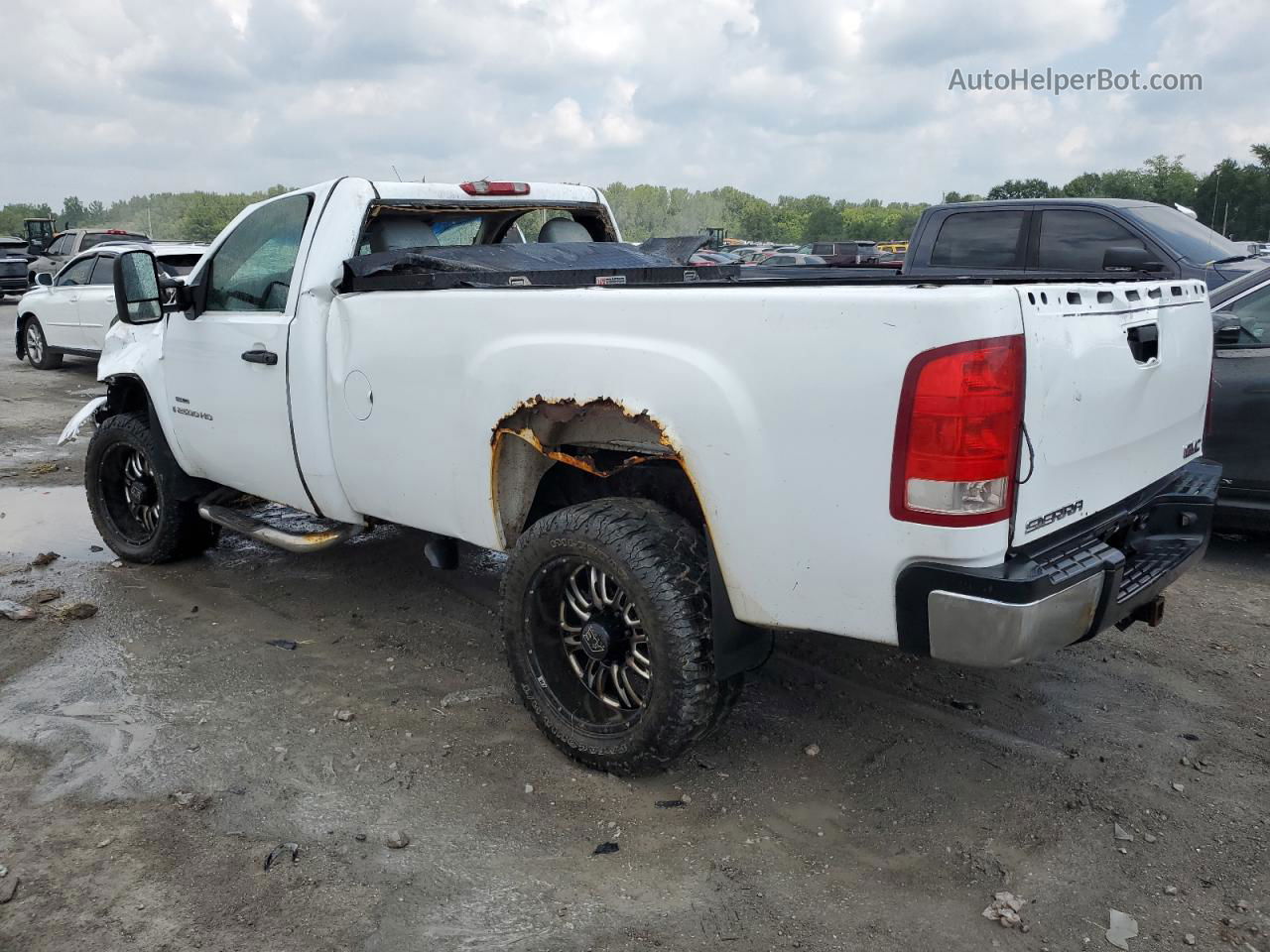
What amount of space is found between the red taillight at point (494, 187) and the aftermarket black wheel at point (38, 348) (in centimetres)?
1183

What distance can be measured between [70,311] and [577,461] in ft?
41.8

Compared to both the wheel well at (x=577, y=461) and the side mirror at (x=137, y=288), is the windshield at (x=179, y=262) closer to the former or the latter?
the side mirror at (x=137, y=288)

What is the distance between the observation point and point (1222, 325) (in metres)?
5.30

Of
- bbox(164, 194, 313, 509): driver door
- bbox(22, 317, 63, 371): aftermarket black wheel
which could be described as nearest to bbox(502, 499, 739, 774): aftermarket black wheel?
bbox(164, 194, 313, 509): driver door

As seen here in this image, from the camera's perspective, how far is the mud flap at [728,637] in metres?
2.98

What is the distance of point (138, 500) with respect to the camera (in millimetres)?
5562

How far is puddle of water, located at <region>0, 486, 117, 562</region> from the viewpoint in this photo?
5.98 meters

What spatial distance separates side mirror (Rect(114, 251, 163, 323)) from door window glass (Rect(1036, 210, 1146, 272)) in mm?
5958

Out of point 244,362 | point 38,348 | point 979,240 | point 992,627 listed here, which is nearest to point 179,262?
point 38,348

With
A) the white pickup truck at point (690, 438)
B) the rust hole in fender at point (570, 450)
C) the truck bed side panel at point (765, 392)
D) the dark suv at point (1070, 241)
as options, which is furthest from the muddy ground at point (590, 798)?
the dark suv at point (1070, 241)

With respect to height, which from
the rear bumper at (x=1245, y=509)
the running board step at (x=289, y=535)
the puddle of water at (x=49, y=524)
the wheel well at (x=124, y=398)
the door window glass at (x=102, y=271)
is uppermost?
the door window glass at (x=102, y=271)

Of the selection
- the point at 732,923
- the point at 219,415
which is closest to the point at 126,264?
the point at 219,415

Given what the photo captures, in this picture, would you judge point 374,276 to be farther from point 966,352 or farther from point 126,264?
point 966,352

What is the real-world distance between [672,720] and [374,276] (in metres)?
2.03
